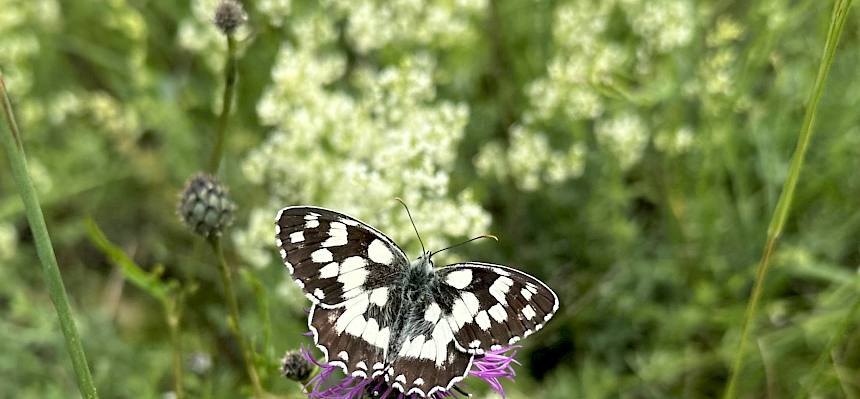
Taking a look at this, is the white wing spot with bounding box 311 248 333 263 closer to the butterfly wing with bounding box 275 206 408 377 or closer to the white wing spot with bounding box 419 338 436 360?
the butterfly wing with bounding box 275 206 408 377

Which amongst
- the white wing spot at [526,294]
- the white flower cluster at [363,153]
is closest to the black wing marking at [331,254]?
the white wing spot at [526,294]

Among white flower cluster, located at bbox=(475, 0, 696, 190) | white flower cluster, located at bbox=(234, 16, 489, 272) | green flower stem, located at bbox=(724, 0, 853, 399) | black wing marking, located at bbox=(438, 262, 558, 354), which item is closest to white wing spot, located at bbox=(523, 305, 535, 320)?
black wing marking, located at bbox=(438, 262, 558, 354)

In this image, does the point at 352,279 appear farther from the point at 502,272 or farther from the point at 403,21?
the point at 403,21

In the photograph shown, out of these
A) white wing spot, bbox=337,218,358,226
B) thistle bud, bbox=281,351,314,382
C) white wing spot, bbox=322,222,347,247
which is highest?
white wing spot, bbox=337,218,358,226

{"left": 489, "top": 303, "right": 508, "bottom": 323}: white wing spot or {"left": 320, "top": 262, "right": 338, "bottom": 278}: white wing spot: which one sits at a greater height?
{"left": 320, "top": 262, "right": 338, "bottom": 278}: white wing spot

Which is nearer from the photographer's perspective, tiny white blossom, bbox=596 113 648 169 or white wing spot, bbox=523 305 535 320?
white wing spot, bbox=523 305 535 320

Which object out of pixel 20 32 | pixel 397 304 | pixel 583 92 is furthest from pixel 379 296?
pixel 20 32

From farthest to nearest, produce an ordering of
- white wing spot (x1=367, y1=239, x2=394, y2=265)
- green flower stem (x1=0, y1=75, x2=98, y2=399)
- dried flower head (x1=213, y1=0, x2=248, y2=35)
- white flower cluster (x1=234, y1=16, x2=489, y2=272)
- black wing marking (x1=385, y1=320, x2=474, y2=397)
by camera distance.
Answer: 1. white flower cluster (x1=234, y1=16, x2=489, y2=272)
2. dried flower head (x1=213, y1=0, x2=248, y2=35)
3. white wing spot (x1=367, y1=239, x2=394, y2=265)
4. black wing marking (x1=385, y1=320, x2=474, y2=397)
5. green flower stem (x1=0, y1=75, x2=98, y2=399)

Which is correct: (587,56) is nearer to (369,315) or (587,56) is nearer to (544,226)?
(544,226)
